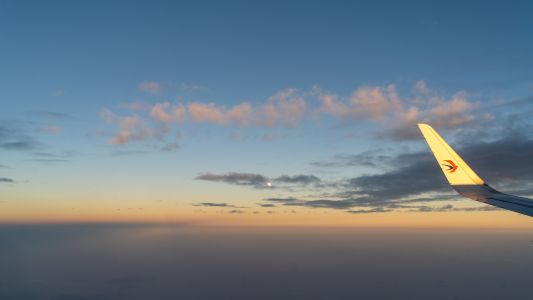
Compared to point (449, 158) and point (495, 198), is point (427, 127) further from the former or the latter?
point (495, 198)

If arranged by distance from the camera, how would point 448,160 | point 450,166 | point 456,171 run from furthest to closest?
point 456,171, point 450,166, point 448,160

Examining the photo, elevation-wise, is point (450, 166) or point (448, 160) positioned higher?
point (448, 160)

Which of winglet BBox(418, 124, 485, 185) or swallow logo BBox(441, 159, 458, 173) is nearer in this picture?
winglet BBox(418, 124, 485, 185)

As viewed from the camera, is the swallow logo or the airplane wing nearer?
the airplane wing

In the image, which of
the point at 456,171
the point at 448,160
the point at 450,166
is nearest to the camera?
the point at 448,160

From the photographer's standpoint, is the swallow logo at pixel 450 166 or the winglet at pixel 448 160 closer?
the winglet at pixel 448 160

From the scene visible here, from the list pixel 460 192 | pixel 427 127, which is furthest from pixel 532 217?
pixel 427 127

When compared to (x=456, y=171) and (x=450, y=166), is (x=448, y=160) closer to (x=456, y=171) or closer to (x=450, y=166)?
(x=450, y=166)

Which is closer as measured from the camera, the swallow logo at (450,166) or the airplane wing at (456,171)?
the airplane wing at (456,171)

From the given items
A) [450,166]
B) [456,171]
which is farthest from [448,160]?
[456,171]
